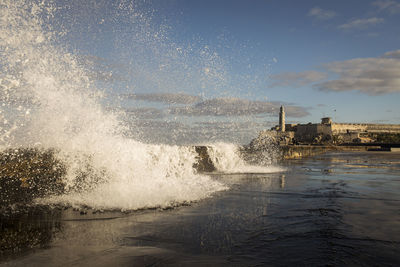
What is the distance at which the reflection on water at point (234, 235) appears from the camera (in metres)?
3.73

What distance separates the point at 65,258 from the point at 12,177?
335 inches

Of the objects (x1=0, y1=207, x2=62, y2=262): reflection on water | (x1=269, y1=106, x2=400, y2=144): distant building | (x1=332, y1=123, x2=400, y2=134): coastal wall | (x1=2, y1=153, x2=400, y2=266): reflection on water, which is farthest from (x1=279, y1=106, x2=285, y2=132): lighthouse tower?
(x1=0, y1=207, x2=62, y2=262): reflection on water

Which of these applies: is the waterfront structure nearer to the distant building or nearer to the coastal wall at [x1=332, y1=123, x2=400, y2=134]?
the distant building

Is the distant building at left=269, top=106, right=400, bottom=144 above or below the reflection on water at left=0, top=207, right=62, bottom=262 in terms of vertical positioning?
above

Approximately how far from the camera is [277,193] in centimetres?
879

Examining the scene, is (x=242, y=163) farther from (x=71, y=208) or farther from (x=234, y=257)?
(x=234, y=257)

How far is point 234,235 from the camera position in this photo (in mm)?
4750

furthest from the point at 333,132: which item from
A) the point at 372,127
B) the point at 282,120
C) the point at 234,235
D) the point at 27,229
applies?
the point at 27,229

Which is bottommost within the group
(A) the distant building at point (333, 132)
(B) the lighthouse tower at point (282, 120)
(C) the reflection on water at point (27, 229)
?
(C) the reflection on water at point (27, 229)

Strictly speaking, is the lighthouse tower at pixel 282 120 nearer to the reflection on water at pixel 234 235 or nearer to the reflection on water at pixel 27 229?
the reflection on water at pixel 234 235

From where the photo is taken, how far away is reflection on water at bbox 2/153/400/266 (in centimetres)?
373

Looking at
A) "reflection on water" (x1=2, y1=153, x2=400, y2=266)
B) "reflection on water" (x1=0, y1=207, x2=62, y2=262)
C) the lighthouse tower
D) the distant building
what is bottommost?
"reflection on water" (x1=2, y1=153, x2=400, y2=266)

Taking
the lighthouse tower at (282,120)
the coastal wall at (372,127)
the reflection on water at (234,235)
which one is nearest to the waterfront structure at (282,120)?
the lighthouse tower at (282,120)

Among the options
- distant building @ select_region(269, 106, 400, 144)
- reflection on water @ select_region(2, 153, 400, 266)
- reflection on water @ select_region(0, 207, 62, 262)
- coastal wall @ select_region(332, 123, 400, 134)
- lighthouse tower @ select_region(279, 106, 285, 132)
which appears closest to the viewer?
reflection on water @ select_region(2, 153, 400, 266)
